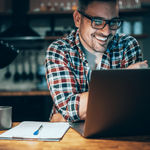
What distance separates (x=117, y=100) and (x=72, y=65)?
2.94ft

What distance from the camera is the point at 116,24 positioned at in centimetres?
173

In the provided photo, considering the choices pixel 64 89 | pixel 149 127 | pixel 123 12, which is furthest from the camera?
pixel 123 12

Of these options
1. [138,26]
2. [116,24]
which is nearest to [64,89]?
[116,24]

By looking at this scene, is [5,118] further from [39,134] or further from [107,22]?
Result: [107,22]

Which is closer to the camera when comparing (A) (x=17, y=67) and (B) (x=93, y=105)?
(B) (x=93, y=105)

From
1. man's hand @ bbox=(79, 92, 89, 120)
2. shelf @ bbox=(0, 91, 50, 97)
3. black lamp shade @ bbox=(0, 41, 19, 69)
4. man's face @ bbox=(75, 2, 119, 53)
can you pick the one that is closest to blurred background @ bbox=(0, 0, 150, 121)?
shelf @ bbox=(0, 91, 50, 97)

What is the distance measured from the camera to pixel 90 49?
5.89 feet

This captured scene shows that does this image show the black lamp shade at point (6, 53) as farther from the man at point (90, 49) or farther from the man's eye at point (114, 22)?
the man's eye at point (114, 22)

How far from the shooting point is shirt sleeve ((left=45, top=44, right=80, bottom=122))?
137cm

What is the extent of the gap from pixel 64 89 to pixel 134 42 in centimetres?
66

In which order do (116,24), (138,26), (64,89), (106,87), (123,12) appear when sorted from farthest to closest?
(138,26)
(123,12)
(116,24)
(64,89)
(106,87)

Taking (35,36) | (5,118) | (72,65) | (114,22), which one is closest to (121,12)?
(35,36)

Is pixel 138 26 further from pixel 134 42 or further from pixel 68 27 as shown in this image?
pixel 134 42

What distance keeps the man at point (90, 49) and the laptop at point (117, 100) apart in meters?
0.70
